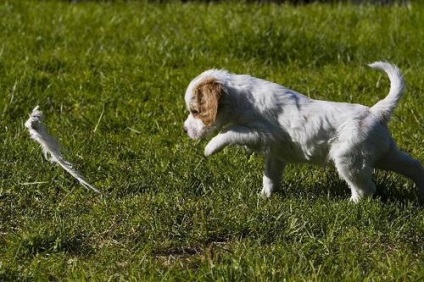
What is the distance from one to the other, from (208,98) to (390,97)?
38.5 inches

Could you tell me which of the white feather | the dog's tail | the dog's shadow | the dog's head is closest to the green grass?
the dog's shadow

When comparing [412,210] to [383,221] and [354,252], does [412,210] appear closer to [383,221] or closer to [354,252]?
[383,221]

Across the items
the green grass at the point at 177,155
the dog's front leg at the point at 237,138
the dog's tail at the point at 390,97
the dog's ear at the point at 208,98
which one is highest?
the dog's tail at the point at 390,97

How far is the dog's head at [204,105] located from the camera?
5.37m

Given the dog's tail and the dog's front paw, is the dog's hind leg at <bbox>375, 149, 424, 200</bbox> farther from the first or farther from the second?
the dog's front paw

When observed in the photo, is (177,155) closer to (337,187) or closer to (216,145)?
(216,145)

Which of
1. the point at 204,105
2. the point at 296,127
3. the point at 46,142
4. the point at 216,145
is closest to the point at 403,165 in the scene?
the point at 296,127

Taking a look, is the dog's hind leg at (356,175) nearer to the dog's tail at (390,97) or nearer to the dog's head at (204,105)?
the dog's tail at (390,97)

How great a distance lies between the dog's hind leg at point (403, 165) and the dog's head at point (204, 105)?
0.91 m

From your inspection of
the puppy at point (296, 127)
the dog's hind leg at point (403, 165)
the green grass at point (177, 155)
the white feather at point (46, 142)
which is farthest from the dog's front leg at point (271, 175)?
the white feather at point (46, 142)

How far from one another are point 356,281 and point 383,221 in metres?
0.81

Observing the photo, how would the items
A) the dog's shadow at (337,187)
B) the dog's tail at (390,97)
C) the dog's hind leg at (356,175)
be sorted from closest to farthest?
the dog's hind leg at (356,175)
the dog's tail at (390,97)
the dog's shadow at (337,187)

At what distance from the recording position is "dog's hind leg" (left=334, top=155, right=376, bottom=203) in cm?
518

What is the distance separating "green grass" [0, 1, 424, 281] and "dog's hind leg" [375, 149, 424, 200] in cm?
13
